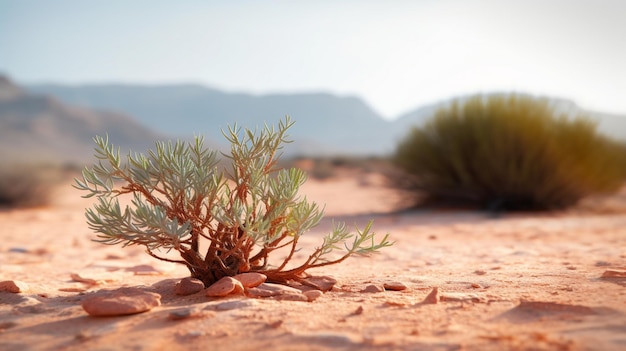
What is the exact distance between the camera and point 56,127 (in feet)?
242

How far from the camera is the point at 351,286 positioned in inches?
147

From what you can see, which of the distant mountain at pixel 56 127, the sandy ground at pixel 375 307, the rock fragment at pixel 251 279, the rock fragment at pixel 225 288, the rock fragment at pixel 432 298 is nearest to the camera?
the sandy ground at pixel 375 307

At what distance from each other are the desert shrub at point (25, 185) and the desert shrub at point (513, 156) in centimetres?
801

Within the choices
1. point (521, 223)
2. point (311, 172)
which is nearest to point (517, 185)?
point (521, 223)

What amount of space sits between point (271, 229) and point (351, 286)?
0.63 meters

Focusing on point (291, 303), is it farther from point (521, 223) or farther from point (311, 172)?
point (311, 172)

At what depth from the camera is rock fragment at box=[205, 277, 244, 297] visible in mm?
3307

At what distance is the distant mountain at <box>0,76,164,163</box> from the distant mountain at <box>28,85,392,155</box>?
131 ft

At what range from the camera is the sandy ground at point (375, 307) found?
8.27ft

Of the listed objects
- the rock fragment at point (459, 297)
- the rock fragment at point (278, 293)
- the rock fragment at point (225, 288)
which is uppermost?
the rock fragment at point (225, 288)

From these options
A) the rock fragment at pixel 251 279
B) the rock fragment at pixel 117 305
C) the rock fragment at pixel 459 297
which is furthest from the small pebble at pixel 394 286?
the rock fragment at pixel 117 305

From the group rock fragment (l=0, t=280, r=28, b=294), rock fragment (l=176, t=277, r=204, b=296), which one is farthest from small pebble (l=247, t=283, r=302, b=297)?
rock fragment (l=0, t=280, r=28, b=294)

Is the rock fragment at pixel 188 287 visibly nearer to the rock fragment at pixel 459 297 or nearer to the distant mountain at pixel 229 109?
the rock fragment at pixel 459 297

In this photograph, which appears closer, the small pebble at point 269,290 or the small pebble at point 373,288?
the small pebble at point 269,290
